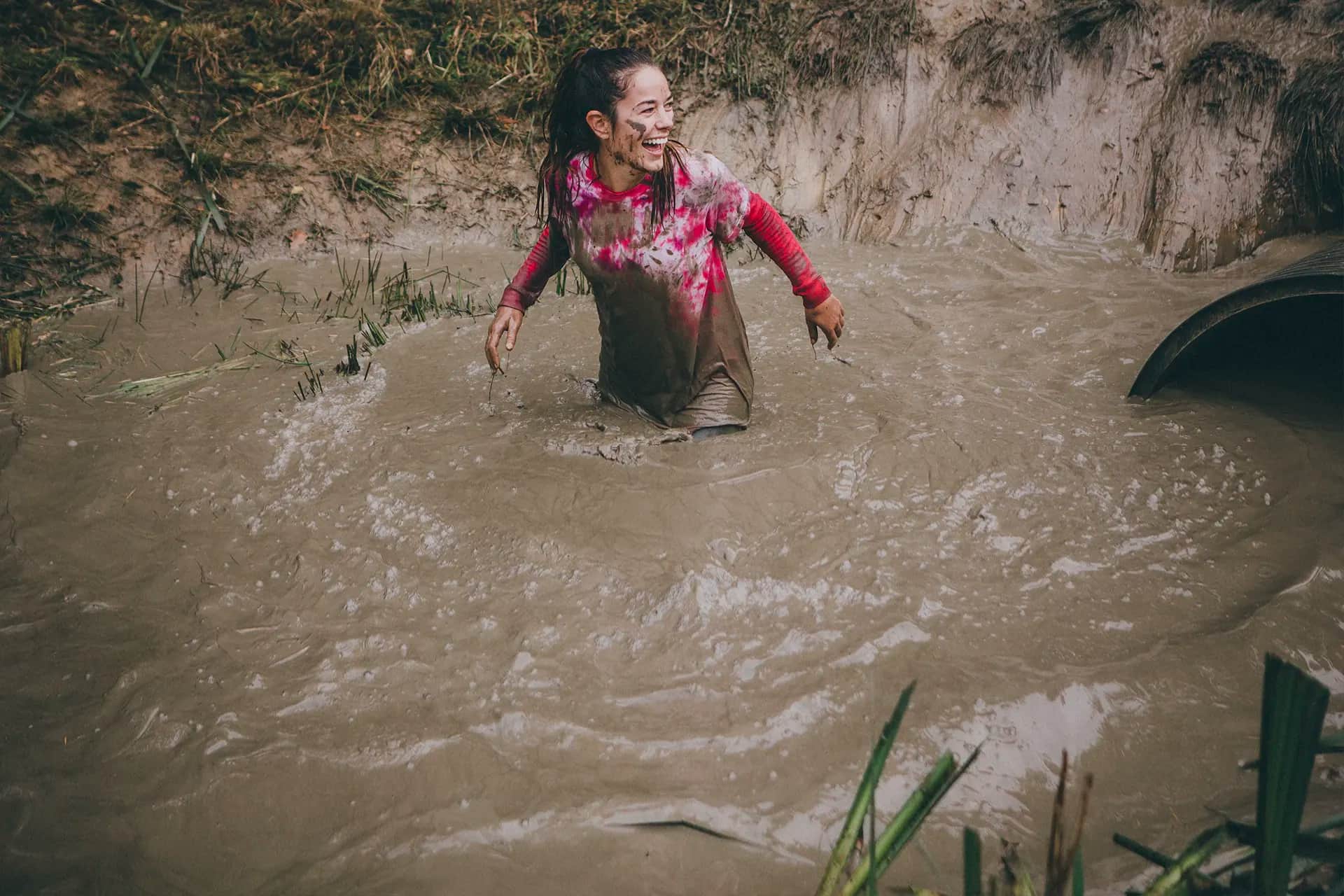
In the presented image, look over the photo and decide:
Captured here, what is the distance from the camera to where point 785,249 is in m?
3.07

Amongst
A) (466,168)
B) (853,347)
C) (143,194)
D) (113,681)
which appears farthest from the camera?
(466,168)

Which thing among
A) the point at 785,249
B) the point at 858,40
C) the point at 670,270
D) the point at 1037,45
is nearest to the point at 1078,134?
the point at 1037,45

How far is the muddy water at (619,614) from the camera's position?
1.89 metres

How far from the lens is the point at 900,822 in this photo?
1349 mm

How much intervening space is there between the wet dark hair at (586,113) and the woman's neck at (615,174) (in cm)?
6

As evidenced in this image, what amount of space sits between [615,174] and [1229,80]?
11.7 feet

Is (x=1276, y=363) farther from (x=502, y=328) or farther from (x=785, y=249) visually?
(x=502, y=328)

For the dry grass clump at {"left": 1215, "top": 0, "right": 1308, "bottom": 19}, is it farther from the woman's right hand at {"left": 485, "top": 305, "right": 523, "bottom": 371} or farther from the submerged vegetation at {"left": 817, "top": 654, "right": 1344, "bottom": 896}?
the submerged vegetation at {"left": 817, "top": 654, "right": 1344, "bottom": 896}

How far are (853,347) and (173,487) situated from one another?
2.79 meters

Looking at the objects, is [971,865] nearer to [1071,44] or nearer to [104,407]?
[104,407]

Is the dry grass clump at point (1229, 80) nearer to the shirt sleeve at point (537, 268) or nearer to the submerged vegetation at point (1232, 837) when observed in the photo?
the shirt sleeve at point (537, 268)

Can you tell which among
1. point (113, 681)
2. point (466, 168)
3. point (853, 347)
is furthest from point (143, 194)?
point (853, 347)

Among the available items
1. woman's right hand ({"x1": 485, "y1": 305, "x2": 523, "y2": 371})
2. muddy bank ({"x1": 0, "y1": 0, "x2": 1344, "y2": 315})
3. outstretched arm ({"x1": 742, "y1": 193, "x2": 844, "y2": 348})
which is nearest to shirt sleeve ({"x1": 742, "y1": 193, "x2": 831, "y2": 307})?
outstretched arm ({"x1": 742, "y1": 193, "x2": 844, "y2": 348})

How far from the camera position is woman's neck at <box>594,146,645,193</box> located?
293cm
